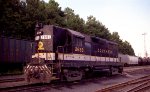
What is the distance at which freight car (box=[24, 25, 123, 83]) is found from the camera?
14.3 m

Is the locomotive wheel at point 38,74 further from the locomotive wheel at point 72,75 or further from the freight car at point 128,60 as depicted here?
the freight car at point 128,60

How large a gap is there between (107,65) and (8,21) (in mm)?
13403

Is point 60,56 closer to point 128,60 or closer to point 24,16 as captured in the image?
point 24,16

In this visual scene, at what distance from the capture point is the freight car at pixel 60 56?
1429cm

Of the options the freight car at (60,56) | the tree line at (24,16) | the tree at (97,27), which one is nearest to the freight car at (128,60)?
the tree at (97,27)

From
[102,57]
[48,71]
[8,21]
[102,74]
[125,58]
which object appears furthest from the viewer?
[125,58]

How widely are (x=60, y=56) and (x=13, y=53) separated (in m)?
9.93

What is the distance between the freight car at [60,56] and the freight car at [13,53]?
19.3ft

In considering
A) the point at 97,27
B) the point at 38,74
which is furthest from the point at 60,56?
the point at 97,27

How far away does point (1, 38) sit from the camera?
2253cm

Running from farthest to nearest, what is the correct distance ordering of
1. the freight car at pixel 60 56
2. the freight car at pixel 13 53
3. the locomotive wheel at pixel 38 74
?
the freight car at pixel 13 53, the freight car at pixel 60 56, the locomotive wheel at pixel 38 74

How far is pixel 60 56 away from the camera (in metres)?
15.6

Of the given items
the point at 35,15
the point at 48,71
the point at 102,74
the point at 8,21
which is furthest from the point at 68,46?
the point at 35,15

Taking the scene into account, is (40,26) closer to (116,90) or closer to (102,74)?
(116,90)
